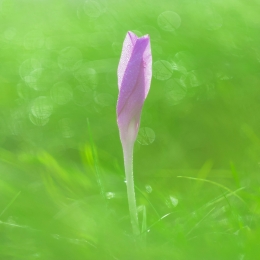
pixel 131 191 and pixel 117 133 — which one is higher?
pixel 131 191

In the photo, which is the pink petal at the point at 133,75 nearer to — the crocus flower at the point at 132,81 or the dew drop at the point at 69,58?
the crocus flower at the point at 132,81

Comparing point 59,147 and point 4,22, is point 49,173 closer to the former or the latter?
point 59,147

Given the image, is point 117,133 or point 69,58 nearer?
point 117,133

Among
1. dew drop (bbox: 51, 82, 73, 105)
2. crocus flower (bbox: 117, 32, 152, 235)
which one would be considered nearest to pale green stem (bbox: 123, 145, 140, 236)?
crocus flower (bbox: 117, 32, 152, 235)

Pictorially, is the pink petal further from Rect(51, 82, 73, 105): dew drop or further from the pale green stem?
Rect(51, 82, 73, 105): dew drop

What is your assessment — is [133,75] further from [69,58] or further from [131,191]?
[69,58]

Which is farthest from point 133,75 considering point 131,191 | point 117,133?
point 117,133
